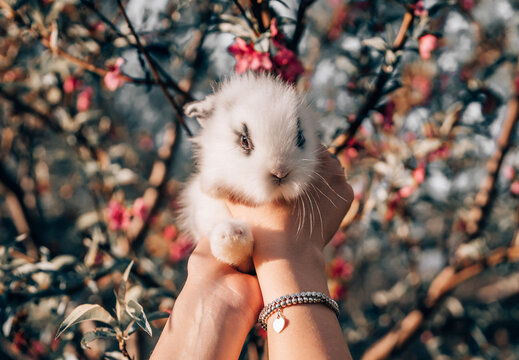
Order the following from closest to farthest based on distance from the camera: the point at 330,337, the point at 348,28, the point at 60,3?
the point at 330,337 < the point at 60,3 < the point at 348,28

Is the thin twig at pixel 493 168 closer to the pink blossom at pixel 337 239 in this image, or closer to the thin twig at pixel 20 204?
the pink blossom at pixel 337 239

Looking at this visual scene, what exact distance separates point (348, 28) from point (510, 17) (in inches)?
65.0

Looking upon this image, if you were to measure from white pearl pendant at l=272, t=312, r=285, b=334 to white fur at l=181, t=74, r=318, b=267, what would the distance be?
29 centimetres

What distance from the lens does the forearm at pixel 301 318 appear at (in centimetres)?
127

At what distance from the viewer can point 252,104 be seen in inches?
65.1

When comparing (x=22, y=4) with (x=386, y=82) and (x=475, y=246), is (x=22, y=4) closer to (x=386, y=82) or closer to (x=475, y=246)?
(x=386, y=82)

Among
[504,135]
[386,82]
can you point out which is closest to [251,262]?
[386,82]

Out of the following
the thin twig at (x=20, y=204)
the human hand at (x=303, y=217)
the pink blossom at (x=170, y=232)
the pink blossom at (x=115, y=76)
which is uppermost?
the pink blossom at (x=115, y=76)

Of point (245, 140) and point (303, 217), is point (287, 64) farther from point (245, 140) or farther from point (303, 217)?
point (303, 217)

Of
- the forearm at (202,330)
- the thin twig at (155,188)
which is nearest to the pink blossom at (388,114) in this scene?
the forearm at (202,330)

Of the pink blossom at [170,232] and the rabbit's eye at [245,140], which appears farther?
the pink blossom at [170,232]

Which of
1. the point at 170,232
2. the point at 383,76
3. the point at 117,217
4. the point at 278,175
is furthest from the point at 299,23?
the point at 170,232

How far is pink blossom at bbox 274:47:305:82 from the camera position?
188 centimetres

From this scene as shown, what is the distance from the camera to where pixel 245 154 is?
1.60m
